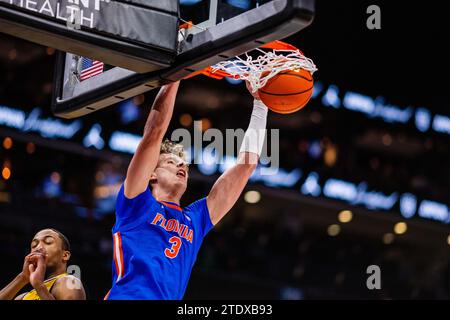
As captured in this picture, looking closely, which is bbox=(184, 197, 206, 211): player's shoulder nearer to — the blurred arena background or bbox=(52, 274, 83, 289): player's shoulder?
bbox=(52, 274, 83, 289): player's shoulder

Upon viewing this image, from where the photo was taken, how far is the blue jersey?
3818 mm

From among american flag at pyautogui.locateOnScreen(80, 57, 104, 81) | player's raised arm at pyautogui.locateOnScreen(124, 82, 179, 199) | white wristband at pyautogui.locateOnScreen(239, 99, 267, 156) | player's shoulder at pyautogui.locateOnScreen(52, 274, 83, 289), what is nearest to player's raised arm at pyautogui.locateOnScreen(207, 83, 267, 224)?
white wristband at pyautogui.locateOnScreen(239, 99, 267, 156)

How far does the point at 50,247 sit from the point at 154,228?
0.69 metres

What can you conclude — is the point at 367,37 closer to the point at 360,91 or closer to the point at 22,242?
the point at 360,91

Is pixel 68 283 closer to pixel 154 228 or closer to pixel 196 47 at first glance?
pixel 154 228

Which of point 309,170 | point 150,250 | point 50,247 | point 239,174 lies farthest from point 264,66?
point 309,170

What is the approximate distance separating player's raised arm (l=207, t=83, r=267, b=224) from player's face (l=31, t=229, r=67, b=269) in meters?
0.83

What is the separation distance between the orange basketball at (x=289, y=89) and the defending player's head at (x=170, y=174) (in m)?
0.59

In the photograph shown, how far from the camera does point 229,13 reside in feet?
11.6

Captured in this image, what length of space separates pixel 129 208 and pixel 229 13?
109 centimetres

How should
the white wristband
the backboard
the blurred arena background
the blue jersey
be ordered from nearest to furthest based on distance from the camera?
the backboard, the blue jersey, the white wristband, the blurred arena background

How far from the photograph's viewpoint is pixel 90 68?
159 inches

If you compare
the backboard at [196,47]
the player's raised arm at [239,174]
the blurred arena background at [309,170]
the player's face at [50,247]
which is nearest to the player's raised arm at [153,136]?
the backboard at [196,47]
